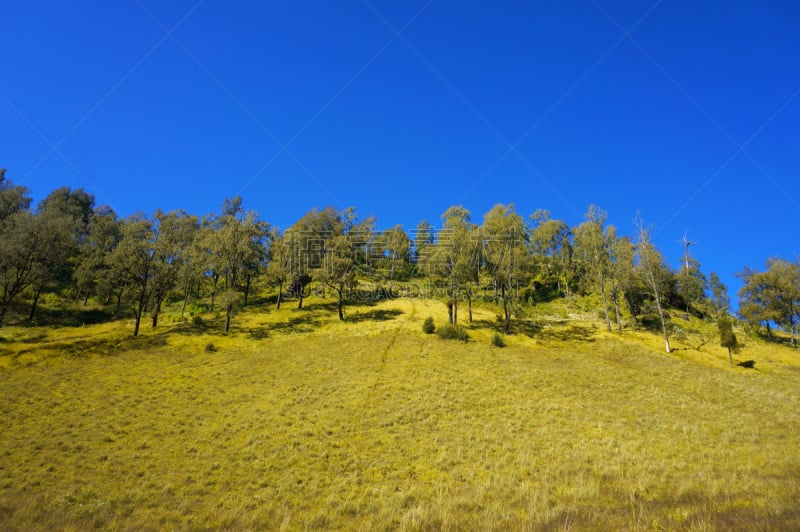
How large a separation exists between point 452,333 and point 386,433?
25.4m

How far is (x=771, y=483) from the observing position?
16.1m

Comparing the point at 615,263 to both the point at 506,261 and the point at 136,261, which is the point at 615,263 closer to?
the point at 506,261

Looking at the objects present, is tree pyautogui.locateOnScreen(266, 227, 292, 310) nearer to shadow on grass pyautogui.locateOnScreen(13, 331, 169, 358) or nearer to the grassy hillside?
the grassy hillside

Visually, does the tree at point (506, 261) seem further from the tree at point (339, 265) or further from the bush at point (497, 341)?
the tree at point (339, 265)

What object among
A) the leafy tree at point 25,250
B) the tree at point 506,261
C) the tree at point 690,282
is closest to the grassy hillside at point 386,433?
the leafy tree at point 25,250

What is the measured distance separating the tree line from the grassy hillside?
9.50m

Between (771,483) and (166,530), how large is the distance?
25.2m

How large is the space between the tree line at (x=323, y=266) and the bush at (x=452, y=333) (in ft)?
19.9

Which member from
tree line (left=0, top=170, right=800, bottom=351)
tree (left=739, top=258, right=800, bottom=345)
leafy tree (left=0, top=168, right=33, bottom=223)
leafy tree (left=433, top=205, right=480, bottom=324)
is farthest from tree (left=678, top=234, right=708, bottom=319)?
leafy tree (left=0, top=168, right=33, bottom=223)

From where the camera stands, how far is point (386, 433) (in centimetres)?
2531

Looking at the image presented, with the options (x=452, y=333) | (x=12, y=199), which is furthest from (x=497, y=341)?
(x=12, y=199)

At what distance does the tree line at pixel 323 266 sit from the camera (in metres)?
A: 49.9

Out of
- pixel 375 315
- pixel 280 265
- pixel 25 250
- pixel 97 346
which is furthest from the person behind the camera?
pixel 280 265

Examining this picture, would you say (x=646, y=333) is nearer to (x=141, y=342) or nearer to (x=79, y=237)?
(x=141, y=342)
